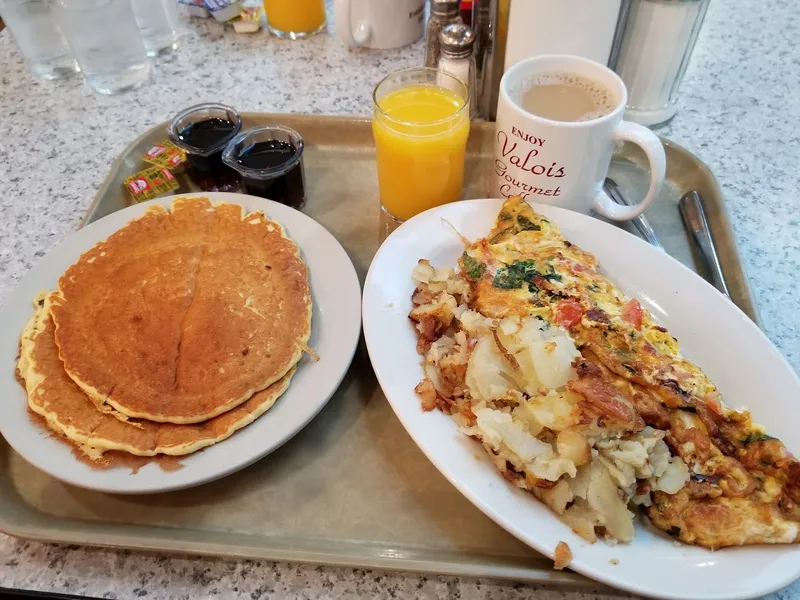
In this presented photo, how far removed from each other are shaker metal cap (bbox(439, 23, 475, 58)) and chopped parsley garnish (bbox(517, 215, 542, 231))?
0.52 meters

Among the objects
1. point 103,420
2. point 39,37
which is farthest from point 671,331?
point 39,37

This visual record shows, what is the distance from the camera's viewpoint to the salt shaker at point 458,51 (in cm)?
143

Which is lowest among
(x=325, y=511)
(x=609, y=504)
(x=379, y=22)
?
(x=325, y=511)

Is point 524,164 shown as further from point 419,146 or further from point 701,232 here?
point 701,232

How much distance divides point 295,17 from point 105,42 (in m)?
0.60

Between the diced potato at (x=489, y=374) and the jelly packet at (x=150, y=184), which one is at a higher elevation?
the diced potato at (x=489, y=374)

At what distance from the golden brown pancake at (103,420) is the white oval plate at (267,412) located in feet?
0.06

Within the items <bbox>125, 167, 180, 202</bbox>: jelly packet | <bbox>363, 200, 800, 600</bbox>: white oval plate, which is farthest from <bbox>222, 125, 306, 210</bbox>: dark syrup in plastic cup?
<bbox>363, 200, 800, 600</bbox>: white oval plate

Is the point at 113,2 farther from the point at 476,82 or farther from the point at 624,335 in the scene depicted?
the point at 624,335

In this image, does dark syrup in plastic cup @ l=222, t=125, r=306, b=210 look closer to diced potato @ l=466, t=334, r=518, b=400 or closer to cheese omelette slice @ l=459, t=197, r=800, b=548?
cheese omelette slice @ l=459, t=197, r=800, b=548

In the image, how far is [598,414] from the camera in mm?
872

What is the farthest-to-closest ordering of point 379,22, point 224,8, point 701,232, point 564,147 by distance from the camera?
point 224,8 < point 379,22 < point 701,232 < point 564,147

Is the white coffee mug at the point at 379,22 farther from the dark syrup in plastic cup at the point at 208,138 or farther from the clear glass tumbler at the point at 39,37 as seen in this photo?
the clear glass tumbler at the point at 39,37

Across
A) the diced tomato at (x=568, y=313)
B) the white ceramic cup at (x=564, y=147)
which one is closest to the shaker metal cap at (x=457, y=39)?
the white ceramic cup at (x=564, y=147)
